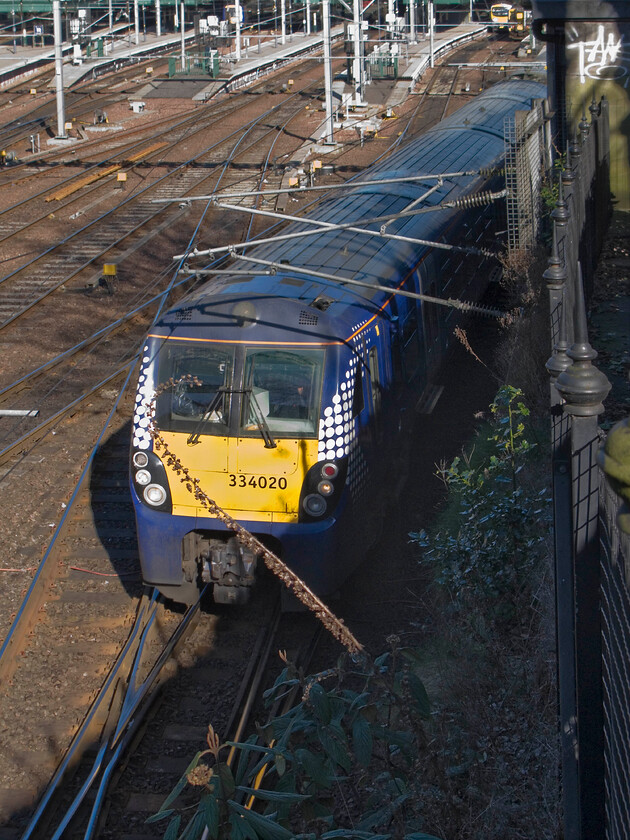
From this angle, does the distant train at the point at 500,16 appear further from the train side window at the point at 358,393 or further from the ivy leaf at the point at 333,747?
the ivy leaf at the point at 333,747

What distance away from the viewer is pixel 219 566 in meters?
7.95

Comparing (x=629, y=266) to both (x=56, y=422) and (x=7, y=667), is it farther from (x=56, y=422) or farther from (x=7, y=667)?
(x=7, y=667)

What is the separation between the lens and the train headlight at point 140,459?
800 centimetres

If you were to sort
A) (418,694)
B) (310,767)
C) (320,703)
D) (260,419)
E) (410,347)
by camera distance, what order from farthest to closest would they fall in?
(410,347) → (260,419) → (418,694) → (320,703) → (310,767)

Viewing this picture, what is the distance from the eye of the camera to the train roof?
8.10m

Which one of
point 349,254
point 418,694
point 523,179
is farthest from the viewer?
point 523,179

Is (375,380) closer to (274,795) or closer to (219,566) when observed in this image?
(219,566)

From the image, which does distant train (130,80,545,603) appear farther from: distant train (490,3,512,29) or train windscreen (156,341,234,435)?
distant train (490,3,512,29)

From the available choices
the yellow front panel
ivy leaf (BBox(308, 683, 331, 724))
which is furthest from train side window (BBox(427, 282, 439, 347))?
ivy leaf (BBox(308, 683, 331, 724))

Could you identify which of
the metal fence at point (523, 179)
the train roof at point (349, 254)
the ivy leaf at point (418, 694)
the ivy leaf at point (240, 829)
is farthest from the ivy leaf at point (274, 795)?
the metal fence at point (523, 179)

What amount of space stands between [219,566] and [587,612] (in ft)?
15.3

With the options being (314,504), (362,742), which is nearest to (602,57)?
(314,504)

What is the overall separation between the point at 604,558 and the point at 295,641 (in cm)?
490

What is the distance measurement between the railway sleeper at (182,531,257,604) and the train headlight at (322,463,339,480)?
2.91ft
